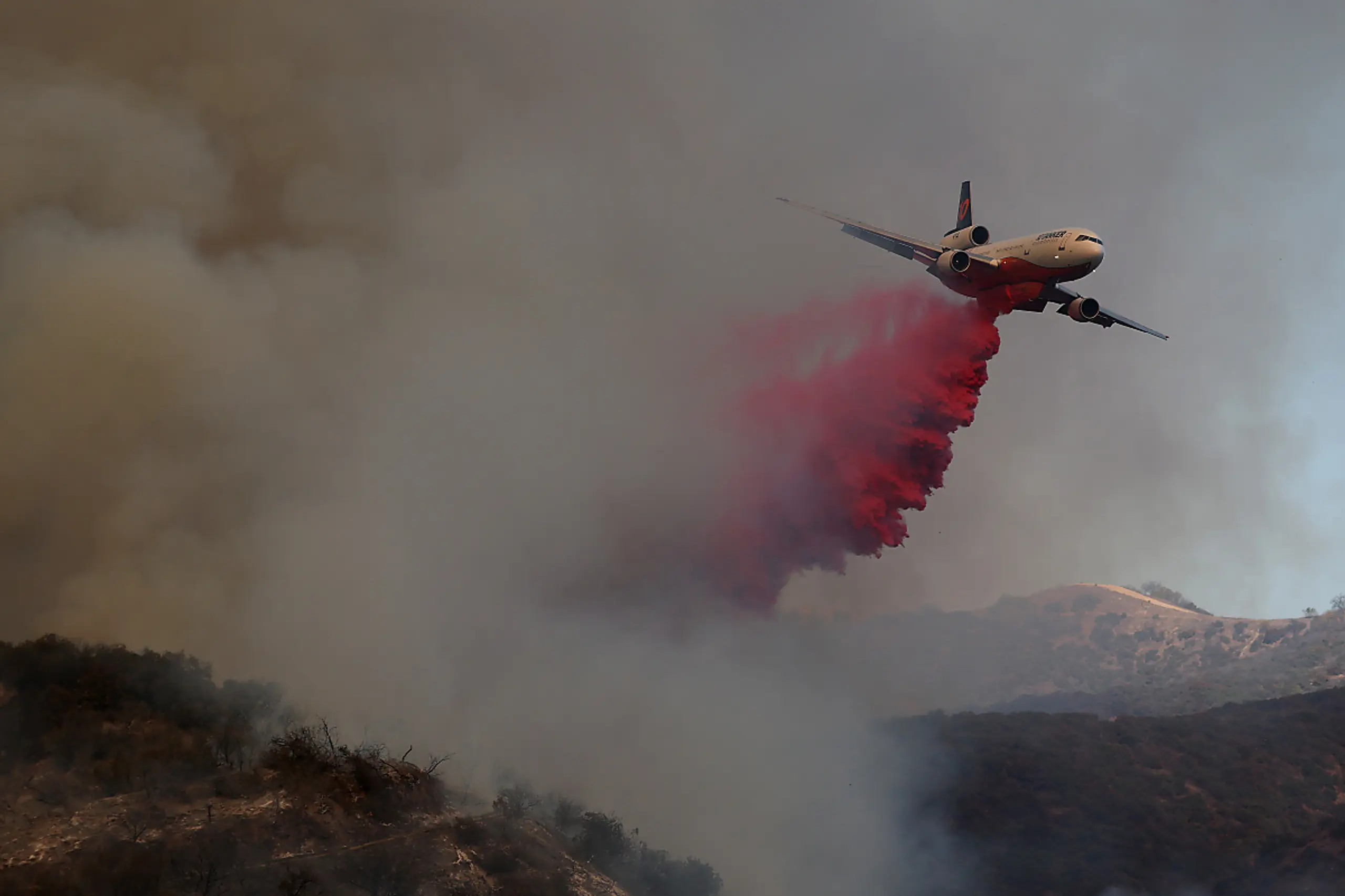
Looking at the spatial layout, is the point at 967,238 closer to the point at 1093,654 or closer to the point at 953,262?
the point at 953,262

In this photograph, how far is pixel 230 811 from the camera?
1518 inches

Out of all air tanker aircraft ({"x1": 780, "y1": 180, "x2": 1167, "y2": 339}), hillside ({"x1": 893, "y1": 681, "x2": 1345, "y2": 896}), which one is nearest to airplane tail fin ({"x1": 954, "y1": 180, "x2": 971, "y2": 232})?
air tanker aircraft ({"x1": 780, "y1": 180, "x2": 1167, "y2": 339})

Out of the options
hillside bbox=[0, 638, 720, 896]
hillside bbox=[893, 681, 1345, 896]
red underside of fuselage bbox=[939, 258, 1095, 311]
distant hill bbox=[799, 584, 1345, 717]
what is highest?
distant hill bbox=[799, 584, 1345, 717]

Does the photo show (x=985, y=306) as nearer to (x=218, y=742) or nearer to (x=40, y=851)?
(x=218, y=742)

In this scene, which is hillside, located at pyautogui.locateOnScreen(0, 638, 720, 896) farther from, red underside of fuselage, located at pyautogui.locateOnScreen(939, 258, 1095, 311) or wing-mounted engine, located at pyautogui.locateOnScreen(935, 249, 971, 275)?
wing-mounted engine, located at pyautogui.locateOnScreen(935, 249, 971, 275)

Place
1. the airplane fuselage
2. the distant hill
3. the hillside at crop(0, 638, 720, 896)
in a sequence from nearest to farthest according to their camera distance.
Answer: the hillside at crop(0, 638, 720, 896), the airplane fuselage, the distant hill

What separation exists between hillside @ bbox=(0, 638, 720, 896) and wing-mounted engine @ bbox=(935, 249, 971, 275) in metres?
28.2

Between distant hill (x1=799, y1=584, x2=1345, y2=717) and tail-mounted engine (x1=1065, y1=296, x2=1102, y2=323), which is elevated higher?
distant hill (x1=799, y1=584, x2=1345, y2=717)

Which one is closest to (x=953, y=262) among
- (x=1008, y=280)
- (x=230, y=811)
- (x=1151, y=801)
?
(x=1008, y=280)

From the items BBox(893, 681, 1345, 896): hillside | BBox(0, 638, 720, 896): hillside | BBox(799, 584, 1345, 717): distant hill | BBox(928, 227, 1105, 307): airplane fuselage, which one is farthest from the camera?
BBox(799, 584, 1345, 717): distant hill

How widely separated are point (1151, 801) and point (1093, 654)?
59.3 metres

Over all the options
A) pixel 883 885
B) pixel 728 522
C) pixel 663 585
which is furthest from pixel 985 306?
pixel 883 885

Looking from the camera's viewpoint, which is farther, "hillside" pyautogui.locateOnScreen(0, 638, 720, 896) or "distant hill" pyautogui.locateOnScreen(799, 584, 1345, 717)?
"distant hill" pyautogui.locateOnScreen(799, 584, 1345, 717)

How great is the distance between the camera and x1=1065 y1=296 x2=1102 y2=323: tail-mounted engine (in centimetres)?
5103
